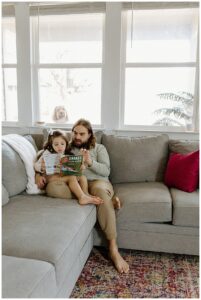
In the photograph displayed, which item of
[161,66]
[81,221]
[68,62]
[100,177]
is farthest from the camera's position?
[68,62]

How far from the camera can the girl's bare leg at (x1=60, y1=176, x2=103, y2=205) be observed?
6.45ft

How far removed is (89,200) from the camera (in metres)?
1.97

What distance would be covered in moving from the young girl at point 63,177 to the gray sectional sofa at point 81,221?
81mm

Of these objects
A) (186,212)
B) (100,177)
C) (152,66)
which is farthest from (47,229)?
(152,66)

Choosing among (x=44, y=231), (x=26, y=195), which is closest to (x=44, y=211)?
(x=44, y=231)

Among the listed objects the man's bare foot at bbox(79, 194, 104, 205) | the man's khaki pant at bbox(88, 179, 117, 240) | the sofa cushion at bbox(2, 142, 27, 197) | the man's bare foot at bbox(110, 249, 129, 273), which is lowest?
the man's bare foot at bbox(110, 249, 129, 273)

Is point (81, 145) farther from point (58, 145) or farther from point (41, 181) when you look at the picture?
point (41, 181)

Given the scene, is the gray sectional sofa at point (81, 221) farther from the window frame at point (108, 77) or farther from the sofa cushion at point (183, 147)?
the window frame at point (108, 77)

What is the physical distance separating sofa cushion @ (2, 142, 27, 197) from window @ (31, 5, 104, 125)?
1.28 m

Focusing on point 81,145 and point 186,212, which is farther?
point 81,145

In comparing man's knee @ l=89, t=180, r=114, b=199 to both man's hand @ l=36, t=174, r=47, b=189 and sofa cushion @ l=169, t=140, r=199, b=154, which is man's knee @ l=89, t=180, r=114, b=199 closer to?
man's hand @ l=36, t=174, r=47, b=189

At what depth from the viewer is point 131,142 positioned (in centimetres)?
265

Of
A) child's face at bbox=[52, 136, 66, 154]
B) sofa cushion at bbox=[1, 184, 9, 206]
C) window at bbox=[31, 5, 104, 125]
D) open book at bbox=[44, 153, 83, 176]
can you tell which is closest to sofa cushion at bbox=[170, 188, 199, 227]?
open book at bbox=[44, 153, 83, 176]

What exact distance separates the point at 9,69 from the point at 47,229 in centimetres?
257
